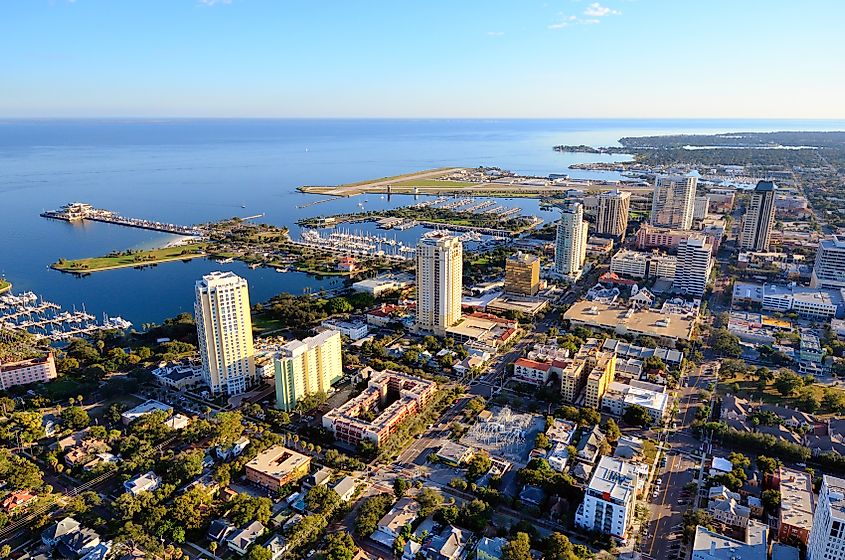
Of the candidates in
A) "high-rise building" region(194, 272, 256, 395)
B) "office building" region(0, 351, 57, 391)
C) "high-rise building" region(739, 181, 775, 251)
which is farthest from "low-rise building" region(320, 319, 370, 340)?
"high-rise building" region(739, 181, 775, 251)

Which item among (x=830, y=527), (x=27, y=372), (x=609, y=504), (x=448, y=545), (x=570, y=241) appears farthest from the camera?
(x=570, y=241)

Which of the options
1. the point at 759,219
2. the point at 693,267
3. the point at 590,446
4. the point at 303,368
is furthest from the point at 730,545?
the point at 759,219

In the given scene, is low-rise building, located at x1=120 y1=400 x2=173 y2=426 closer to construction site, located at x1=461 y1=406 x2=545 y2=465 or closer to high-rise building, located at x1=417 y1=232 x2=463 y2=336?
construction site, located at x1=461 y1=406 x2=545 y2=465

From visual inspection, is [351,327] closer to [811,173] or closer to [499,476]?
[499,476]

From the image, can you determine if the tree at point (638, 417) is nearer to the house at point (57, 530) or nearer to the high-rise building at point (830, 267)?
the house at point (57, 530)

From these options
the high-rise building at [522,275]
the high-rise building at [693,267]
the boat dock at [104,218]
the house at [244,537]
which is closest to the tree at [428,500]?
the house at [244,537]

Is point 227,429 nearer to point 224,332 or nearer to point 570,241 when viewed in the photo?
point 224,332

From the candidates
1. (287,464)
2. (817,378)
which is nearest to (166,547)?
(287,464)
